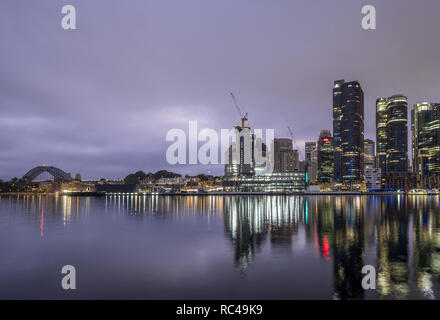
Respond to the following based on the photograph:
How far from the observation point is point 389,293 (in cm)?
1627

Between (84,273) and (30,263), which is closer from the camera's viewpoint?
(84,273)

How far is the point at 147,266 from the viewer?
23516mm

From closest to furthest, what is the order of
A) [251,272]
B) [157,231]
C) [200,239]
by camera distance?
1. [251,272]
2. [200,239]
3. [157,231]

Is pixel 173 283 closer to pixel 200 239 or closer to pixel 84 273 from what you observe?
pixel 84 273

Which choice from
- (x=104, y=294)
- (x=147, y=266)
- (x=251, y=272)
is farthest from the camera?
(x=147, y=266)

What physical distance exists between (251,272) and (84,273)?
11618 millimetres

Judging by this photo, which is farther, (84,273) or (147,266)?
(147,266)

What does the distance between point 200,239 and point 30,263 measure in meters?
16.6

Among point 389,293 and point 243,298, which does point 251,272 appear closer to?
point 243,298
